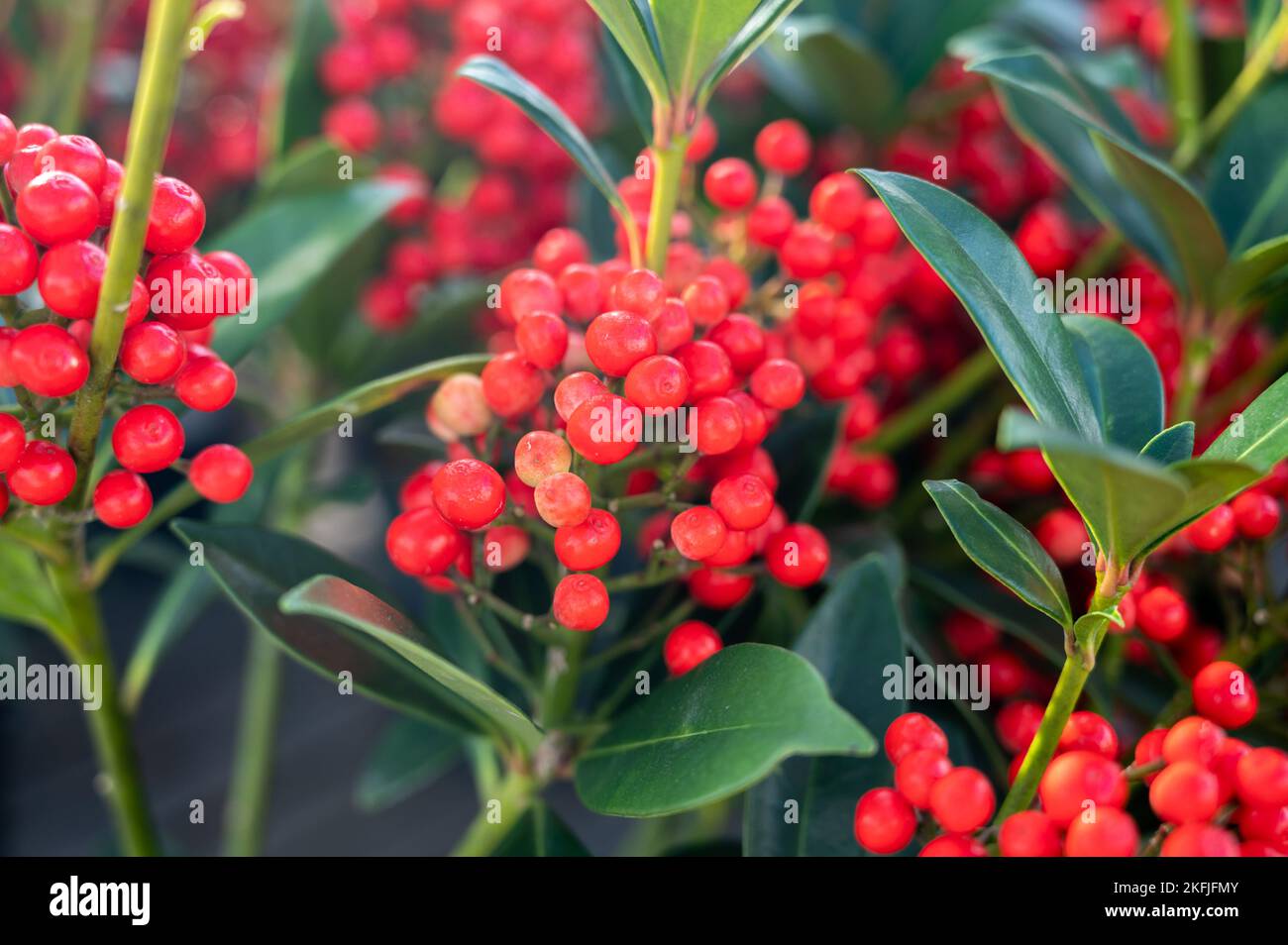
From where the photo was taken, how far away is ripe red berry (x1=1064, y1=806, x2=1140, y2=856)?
371mm

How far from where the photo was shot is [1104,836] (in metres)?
0.37

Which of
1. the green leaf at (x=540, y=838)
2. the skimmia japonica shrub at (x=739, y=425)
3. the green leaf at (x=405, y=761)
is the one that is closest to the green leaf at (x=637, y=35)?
the skimmia japonica shrub at (x=739, y=425)

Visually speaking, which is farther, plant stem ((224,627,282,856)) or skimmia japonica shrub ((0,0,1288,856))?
plant stem ((224,627,282,856))

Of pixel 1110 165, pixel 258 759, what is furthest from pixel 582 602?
pixel 258 759

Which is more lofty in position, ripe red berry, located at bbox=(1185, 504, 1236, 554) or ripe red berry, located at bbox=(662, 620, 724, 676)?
ripe red berry, located at bbox=(1185, 504, 1236, 554)

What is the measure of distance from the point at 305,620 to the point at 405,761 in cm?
29

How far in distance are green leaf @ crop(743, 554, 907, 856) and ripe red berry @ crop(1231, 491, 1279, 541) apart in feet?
0.55

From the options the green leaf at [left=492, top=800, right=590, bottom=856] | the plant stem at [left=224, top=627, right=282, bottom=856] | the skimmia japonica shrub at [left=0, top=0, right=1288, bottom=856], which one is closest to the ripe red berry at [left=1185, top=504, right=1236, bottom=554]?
the skimmia japonica shrub at [left=0, top=0, right=1288, bottom=856]

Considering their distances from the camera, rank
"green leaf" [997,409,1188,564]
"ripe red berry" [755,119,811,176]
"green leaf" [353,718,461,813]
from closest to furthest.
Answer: "green leaf" [997,409,1188,564] → "ripe red berry" [755,119,811,176] → "green leaf" [353,718,461,813]

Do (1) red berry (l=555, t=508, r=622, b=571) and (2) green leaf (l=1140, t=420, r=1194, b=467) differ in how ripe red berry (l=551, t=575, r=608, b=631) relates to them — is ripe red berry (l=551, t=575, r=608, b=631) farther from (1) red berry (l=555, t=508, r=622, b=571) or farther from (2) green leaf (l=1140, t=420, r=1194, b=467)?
(2) green leaf (l=1140, t=420, r=1194, b=467)

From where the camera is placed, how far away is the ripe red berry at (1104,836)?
0.37 meters

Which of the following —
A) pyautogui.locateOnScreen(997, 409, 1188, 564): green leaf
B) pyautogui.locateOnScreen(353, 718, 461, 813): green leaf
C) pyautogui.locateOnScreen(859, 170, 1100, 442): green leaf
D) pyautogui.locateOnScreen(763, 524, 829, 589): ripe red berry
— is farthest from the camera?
pyautogui.locateOnScreen(353, 718, 461, 813): green leaf

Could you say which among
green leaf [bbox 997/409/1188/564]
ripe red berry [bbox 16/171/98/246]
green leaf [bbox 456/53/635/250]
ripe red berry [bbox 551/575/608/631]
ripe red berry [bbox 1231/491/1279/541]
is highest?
green leaf [bbox 456/53/635/250]

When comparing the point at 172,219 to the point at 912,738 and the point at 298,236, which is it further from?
the point at 912,738
